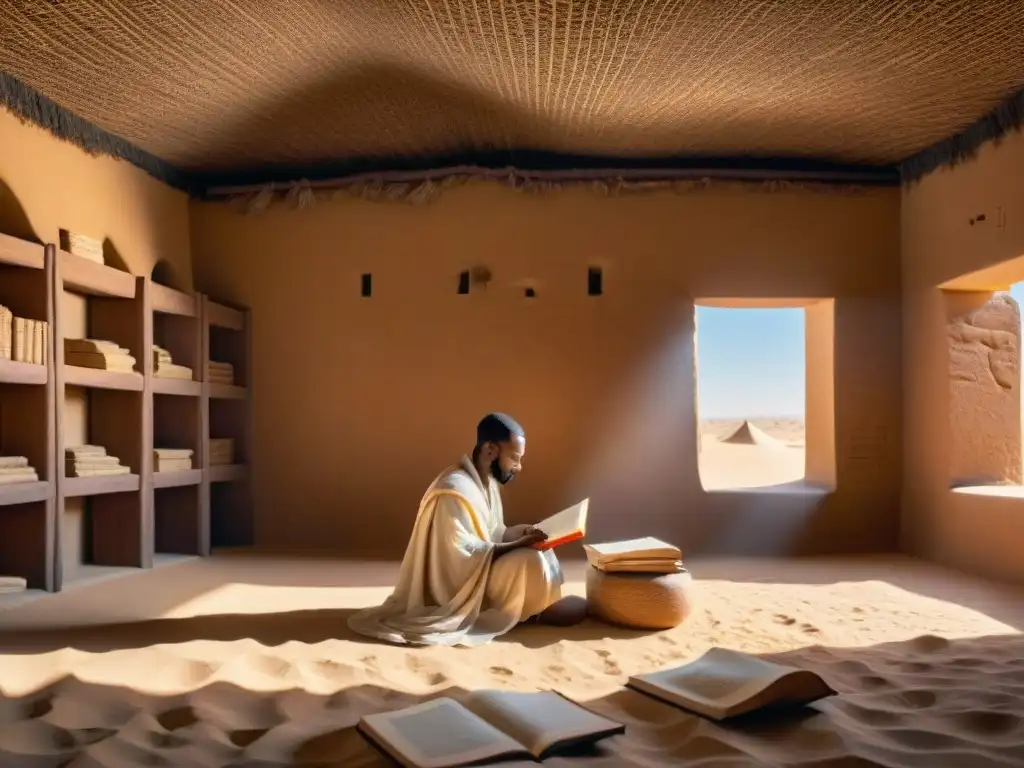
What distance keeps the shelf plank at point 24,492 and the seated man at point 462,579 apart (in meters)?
2.01

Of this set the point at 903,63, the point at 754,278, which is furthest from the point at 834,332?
the point at 903,63

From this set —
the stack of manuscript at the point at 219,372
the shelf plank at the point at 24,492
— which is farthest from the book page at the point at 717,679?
the stack of manuscript at the point at 219,372

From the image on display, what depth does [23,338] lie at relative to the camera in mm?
4602

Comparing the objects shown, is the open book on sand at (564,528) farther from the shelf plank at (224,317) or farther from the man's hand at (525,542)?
the shelf plank at (224,317)

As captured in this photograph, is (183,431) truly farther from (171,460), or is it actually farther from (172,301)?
(172,301)

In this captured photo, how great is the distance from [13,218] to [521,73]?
10.2ft

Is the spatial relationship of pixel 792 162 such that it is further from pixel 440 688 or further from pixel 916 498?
pixel 440 688

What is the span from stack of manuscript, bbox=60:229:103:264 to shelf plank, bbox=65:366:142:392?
718mm

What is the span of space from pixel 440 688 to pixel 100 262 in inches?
155

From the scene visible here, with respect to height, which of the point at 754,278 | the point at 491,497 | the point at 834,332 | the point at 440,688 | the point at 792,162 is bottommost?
the point at 440,688

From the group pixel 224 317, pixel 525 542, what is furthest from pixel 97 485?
pixel 525 542

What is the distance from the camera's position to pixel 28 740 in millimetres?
2447

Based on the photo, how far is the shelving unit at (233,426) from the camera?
21.8 feet

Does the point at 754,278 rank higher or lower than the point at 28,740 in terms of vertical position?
higher
